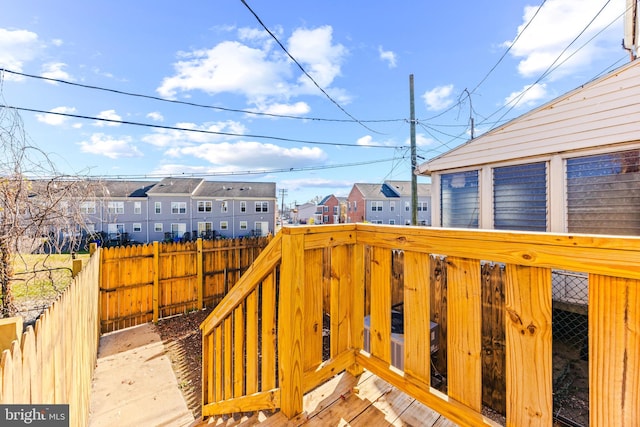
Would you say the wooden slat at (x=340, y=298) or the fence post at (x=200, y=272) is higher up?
the wooden slat at (x=340, y=298)

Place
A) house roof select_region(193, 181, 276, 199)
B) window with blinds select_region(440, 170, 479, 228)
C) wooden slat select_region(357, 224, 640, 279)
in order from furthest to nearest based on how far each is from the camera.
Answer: house roof select_region(193, 181, 276, 199) → window with blinds select_region(440, 170, 479, 228) → wooden slat select_region(357, 224, 640, 279)

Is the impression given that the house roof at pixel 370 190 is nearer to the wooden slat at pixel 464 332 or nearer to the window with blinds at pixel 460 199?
the window with blinds at pixel 460 199

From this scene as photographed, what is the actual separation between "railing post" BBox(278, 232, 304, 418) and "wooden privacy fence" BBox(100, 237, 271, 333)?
5.46 meters

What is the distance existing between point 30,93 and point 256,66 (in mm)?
4350

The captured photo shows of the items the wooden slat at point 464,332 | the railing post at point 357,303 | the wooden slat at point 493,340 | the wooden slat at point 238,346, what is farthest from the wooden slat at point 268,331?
the wooden slat at point 493,340

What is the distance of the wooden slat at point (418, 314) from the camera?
4.24 ft

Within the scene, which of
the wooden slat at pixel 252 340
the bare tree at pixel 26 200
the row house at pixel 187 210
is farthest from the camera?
the row house at pixel 187 210

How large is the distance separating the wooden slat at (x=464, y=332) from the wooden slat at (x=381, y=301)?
363 mm

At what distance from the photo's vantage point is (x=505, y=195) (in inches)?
191

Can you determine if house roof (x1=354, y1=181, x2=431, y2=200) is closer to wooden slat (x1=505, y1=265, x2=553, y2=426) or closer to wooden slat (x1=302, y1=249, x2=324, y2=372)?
wooden slat (x1=302, y1=249, x2=324, y2=372)

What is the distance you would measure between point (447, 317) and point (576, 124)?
4.68 metres

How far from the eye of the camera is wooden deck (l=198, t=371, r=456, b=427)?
4.63 feet

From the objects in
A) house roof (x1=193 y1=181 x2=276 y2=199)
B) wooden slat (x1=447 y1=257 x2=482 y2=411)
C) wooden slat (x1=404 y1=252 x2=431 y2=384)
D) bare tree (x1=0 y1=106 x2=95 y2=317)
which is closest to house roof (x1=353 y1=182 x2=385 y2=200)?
house roof (x1=193 y1=181 x2=276 y2=199)
